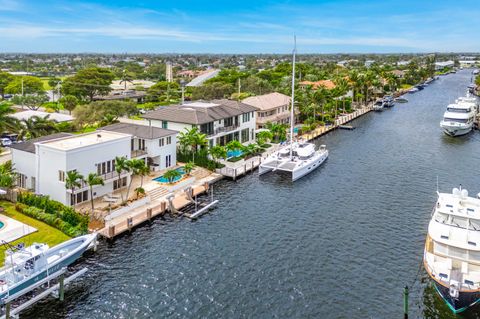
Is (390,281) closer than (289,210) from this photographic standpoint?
Yes

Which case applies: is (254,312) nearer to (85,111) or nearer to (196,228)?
(196,228)

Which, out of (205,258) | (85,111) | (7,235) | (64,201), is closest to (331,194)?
(205,258)

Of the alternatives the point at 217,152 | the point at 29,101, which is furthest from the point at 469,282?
the point at 29,101

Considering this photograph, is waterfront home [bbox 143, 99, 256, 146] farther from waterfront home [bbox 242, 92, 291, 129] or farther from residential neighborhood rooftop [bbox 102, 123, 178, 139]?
residential neighborhood rooftop [bbox 102, 123, 178, 139]

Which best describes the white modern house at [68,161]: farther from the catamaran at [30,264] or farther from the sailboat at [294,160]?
the sailboat at [294,160]

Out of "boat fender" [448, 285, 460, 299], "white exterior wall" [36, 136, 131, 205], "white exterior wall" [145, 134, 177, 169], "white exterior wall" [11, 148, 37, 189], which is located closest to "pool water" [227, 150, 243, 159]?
"white exterior wall" [145, 134, 177, 169]

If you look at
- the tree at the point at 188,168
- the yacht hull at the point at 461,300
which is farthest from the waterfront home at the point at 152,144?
the yacht hull at the point at 461,300
